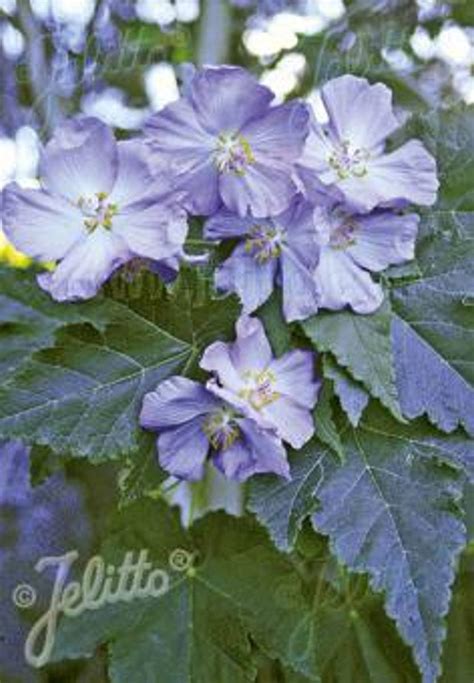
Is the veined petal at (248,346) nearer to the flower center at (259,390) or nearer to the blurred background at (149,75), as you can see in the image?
the flower center at (259,390)

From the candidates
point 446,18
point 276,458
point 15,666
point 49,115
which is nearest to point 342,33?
point 446,18

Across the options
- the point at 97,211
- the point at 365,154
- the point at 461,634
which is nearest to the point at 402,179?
the point at 365,154

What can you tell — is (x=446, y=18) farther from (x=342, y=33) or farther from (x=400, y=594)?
(x=400, y=594)

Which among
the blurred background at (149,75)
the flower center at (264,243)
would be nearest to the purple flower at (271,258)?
the flower center at (264,243)

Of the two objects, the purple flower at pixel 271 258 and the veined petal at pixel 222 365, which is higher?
the purple flower at pixel 271 258

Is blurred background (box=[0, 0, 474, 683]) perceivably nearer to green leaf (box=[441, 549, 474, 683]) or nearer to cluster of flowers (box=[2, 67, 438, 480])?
green leaf (box=[441, 549, 474, 683])

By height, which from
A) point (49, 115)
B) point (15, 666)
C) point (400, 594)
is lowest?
point (15, 666)

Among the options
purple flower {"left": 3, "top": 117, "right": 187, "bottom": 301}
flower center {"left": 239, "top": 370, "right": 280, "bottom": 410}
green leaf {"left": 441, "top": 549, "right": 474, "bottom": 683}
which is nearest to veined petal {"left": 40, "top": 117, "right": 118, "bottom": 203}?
purple flower {"left": 3, "top": 117, "right": 187, "bottom": 301}
